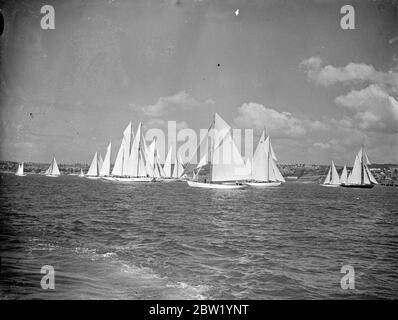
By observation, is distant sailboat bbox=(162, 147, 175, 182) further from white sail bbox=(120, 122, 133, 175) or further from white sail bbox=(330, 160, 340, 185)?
white sail bbox=(330, 160, 340, 185)

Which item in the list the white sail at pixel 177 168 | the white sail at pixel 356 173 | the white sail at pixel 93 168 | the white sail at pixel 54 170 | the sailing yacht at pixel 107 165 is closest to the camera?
the white sail at pixel 356 173

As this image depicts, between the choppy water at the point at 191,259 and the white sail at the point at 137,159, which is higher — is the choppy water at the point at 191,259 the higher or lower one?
the lower one

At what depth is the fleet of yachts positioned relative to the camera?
191ft

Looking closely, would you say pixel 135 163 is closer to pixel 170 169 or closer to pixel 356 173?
pixel 170 169

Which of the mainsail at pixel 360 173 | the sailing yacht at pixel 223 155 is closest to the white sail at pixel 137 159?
the sailing yacht at pixel 223 155

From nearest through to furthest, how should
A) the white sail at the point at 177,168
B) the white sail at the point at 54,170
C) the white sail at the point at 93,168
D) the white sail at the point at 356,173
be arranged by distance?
the white sail at the point at 356,173
the white sail at the point at 93,168
the white sail at the point at 177,168
the white sail at the point at 54,170

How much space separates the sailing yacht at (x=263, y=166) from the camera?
281 ft

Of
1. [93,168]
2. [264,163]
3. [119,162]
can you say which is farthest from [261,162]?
[93,168]

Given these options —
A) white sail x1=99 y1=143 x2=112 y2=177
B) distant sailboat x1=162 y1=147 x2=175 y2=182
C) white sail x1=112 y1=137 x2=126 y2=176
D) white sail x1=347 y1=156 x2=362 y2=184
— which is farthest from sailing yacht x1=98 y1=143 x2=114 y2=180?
white sail x1=347 y1=156 x2=362 y2=184

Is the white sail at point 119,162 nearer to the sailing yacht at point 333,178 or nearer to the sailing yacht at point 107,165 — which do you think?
the sailing yacht at point 107,165

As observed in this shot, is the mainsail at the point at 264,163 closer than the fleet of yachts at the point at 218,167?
No

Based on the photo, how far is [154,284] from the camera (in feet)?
33.2

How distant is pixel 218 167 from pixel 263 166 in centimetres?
3154
